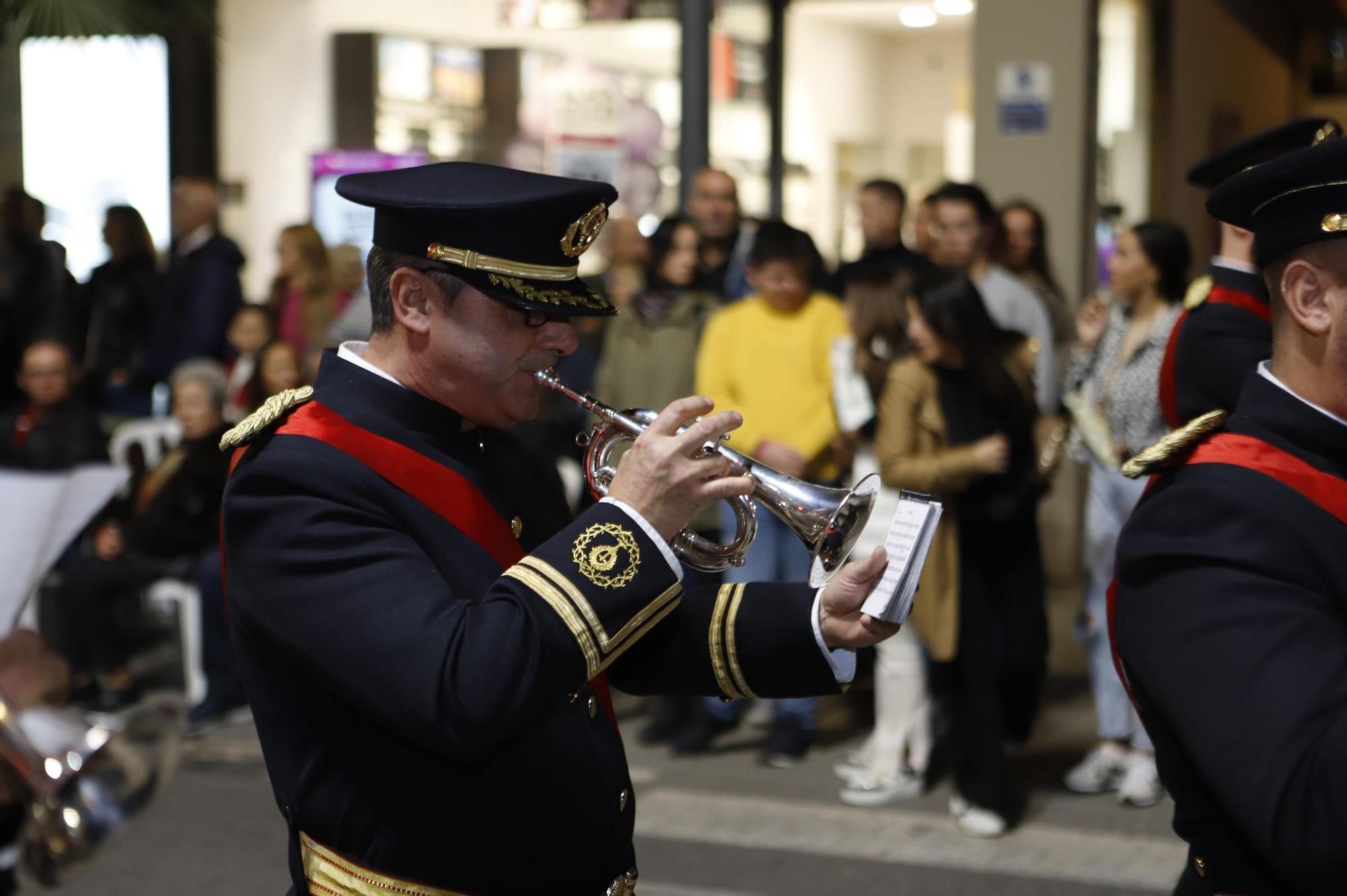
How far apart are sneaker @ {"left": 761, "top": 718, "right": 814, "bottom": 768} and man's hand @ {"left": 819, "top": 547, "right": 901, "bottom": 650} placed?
405 centimetres

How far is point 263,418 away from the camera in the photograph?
87.9 inches

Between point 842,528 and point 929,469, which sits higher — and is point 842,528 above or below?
above

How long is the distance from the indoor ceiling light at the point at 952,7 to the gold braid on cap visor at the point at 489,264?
443 inches

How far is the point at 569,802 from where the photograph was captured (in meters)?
2.18

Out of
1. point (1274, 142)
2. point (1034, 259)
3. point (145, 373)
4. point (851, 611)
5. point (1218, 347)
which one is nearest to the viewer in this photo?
point (851, 611)

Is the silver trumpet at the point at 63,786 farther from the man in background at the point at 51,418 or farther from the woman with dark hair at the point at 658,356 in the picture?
the man in background at the point at 51,418

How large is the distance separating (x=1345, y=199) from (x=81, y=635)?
6333 millimetres

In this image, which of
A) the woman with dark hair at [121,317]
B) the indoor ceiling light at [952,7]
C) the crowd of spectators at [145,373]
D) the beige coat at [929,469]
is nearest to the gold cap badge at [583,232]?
the beige coat at [929,469]

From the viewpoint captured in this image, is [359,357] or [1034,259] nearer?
[359,357]

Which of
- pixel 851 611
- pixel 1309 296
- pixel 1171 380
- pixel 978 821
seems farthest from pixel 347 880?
pixel 978 821

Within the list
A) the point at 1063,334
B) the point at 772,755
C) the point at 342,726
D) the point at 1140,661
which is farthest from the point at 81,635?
the point at 1140,661

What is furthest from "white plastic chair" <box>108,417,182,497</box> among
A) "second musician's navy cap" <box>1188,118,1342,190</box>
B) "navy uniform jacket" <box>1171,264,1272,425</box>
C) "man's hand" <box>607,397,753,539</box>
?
"man's hand" <box>607,397,753,539</box>

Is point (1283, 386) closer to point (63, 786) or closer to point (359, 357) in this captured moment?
point (359, 357)

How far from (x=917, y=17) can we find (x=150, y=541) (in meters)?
9.27
